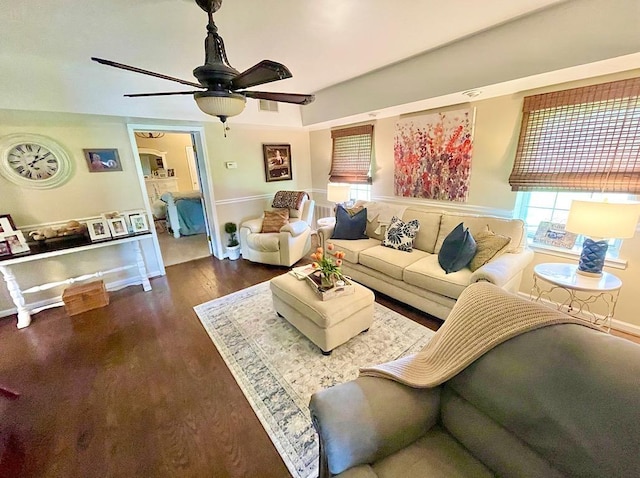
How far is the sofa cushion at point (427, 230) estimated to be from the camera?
297 cm

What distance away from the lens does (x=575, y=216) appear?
190 centimetres

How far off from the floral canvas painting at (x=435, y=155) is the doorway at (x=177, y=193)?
2924 mm

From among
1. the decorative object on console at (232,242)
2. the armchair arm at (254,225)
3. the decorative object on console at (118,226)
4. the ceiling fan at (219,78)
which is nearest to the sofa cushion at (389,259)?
the armchair arm at (254,225)

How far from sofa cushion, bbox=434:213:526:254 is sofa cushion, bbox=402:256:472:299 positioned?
17.1 inches

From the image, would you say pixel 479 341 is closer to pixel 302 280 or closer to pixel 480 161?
pixel 302 280

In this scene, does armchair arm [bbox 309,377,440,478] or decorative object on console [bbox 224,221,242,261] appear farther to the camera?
decorative object on console [bbox 224,221,242,261]

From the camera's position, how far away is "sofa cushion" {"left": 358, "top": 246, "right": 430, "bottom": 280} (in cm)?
269

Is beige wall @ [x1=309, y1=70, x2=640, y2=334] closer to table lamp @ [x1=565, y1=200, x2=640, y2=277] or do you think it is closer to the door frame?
table lamp @ [x1=565, y1=200, x2=640, y2=277]

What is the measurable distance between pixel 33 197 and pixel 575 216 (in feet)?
16.8

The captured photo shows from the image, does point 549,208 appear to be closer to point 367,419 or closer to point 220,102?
point 367,419

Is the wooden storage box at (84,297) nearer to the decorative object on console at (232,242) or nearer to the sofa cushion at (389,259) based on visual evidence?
the decorative object on console at (232,242)

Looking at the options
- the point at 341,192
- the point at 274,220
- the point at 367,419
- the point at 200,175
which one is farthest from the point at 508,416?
the point at 200,175

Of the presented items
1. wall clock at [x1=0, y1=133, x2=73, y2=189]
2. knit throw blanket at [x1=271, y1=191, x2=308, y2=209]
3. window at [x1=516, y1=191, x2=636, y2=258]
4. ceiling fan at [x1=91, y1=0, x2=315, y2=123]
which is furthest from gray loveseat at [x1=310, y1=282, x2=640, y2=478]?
wall clock at [x1=0, y1=133, x2=73, y2=189]

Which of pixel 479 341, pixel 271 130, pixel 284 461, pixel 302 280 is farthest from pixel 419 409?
pixel 271 130
